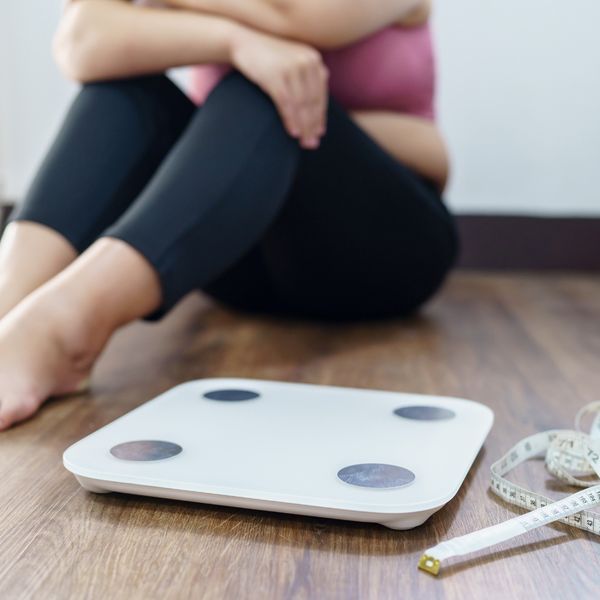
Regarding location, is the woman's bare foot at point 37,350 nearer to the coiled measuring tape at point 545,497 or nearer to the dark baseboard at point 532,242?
the coiled measuring tape at point 545,497

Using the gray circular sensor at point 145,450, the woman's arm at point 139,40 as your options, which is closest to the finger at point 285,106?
the woman's arm at point 139,40

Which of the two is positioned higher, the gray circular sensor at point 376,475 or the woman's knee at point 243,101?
the woman's knee at point 243,101

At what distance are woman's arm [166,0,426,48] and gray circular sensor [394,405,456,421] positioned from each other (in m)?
0.55

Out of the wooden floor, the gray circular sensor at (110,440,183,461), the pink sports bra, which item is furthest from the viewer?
the pink sports bra

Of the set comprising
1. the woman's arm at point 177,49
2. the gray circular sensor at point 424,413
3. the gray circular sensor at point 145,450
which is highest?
the woman's arm at point 177,49

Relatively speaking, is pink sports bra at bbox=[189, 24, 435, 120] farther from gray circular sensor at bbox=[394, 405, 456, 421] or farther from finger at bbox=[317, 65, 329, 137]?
gray circular sensor at bbox=[394, 405, 456, 421]

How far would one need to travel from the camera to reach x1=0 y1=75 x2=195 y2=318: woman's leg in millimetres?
1039

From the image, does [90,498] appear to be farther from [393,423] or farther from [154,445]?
[393,423]

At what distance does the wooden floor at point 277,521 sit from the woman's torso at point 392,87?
320 millimetres

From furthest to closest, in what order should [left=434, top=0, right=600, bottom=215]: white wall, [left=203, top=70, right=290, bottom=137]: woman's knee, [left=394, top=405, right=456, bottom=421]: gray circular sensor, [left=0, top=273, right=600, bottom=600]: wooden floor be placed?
[left=434, top=0, right=600, bottom=215]: white wall, [left=203, top=70, right=290, bottom=137]: woman's knee, [left=394, top=405, right=456, bottom=421]: gray circular sensor, [left=0, top=273, right=600, bottom=600]: wooden floor

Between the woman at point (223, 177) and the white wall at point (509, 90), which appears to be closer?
the woman at point (223, 177)

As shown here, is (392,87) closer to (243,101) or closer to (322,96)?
(322,96)

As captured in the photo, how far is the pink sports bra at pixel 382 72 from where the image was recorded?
4.24 ft

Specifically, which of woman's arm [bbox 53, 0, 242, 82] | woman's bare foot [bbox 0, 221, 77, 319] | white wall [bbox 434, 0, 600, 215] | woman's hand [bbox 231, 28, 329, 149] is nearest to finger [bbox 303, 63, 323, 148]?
woman's hand [bbox 231, 28, 329, 149]
